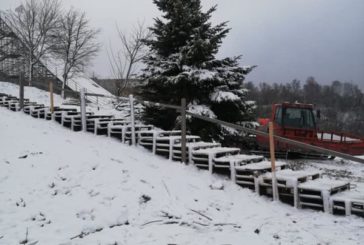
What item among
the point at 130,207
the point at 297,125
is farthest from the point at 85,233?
the point at 297,125

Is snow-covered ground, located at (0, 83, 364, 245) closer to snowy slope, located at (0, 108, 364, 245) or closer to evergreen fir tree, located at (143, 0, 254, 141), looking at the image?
snowy slope, located at (0, 108, 364, 245)

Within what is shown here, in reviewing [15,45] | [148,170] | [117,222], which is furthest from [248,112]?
[15,45]

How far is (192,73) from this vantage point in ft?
38.6

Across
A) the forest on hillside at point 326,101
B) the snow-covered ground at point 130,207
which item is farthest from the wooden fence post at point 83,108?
the forest on hillside at point 326,101

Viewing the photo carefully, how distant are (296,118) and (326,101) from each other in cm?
7959

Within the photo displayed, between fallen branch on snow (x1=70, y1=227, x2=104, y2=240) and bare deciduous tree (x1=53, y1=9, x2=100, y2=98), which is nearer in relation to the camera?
fallen branch on snow (x1=70, y1=227, x2=104, y2=240)

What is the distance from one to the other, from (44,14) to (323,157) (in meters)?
25.0

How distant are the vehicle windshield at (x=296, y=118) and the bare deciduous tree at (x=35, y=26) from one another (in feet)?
70.6

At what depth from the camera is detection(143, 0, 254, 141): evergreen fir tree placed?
12.0 m

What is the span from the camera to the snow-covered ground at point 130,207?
423 cm

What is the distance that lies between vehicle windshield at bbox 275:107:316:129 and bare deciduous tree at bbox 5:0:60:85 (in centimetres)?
2150

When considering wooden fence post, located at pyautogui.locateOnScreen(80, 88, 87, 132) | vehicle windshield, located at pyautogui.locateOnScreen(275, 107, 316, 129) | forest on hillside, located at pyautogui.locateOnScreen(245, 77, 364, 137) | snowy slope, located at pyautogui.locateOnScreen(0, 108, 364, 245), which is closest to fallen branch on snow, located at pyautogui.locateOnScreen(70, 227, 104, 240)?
snowy slope, located at pyautogui.locateOnScreen(0, 108, 364, 245)

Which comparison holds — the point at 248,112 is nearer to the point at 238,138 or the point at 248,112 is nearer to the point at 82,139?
the point at 238,138

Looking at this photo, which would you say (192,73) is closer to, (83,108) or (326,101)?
(83,108)
